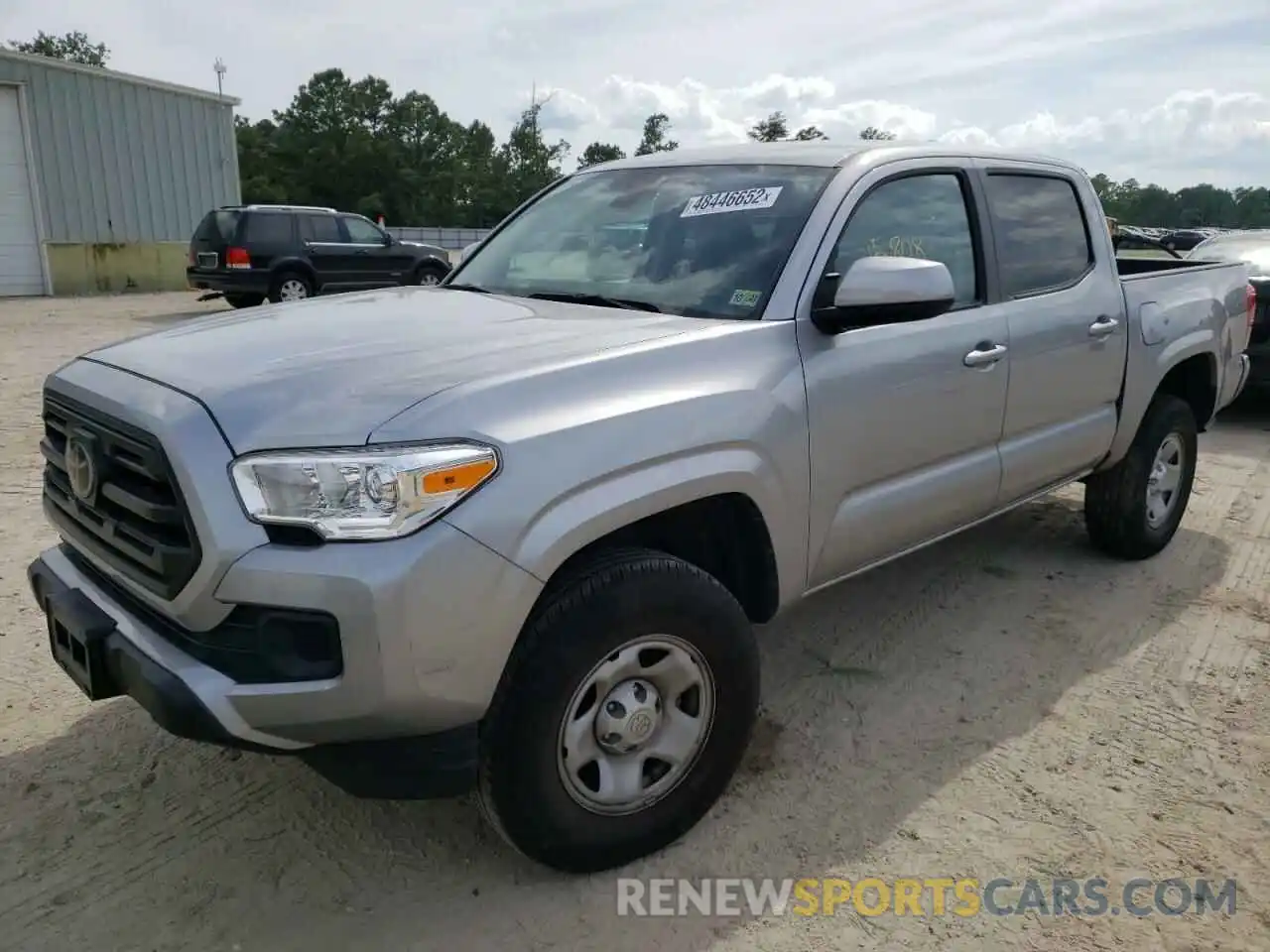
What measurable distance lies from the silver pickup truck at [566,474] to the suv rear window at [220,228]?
42.6ft

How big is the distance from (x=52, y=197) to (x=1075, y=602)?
68.0 ft

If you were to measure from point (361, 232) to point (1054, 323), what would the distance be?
48.3 ft

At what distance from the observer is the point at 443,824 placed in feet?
9.23

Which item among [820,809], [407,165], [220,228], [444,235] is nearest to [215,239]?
[220,228]

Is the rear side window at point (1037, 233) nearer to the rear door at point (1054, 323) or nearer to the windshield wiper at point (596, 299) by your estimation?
the rear door at point (1054, 323)

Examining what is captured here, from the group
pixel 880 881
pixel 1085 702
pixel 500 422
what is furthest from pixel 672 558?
pixel 1085 702

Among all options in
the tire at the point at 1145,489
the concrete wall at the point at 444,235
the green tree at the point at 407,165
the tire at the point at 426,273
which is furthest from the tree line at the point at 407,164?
the tire at the point at 1145,489

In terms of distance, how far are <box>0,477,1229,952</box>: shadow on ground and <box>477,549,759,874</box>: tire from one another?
0.53 feet

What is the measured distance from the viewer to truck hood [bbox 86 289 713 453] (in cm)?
217

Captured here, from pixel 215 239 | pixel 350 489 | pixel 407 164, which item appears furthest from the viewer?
pixel 407 164

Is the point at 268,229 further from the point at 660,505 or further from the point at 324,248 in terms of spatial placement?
the point at 660,505

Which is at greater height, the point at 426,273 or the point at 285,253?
the point at 285,253

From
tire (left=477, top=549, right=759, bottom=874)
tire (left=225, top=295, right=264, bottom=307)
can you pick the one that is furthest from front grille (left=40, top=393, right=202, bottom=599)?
tire (left=225, top=295, right=264, bottom=307)

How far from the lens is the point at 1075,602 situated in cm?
436
